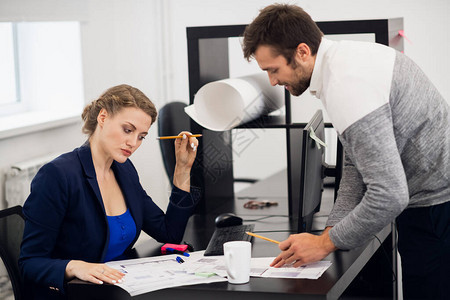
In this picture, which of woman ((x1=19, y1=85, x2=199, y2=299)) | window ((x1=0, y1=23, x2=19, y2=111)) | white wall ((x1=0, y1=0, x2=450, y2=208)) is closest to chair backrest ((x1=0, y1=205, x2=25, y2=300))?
woman ((x1=19, y1=85, x2=199, y2=299))

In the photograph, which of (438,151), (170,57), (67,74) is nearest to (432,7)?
(170,57)

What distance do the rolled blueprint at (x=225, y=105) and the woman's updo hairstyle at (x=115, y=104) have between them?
404 millimetres

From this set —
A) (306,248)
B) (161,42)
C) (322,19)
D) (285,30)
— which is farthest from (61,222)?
(322,19)

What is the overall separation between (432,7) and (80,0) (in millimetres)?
2173

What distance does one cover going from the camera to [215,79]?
2580 mm

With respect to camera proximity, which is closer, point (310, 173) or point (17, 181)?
point (310, 173)

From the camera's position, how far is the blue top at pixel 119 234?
183 cm

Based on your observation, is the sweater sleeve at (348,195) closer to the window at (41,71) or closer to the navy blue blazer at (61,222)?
the navy blue blazer at (61,222)

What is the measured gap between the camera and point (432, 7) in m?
3.92

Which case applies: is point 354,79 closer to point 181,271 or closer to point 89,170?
point 181,271

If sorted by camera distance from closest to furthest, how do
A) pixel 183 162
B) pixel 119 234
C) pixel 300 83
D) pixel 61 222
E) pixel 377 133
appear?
1. pixel 377 133
2. pixel 300 83
3. pixel 61 222
4. pixel 119 234
5. pixel 183 162

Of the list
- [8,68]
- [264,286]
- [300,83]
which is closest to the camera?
[264,286]

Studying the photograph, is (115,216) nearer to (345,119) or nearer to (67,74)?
(345,119)

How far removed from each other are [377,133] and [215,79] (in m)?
1.28
